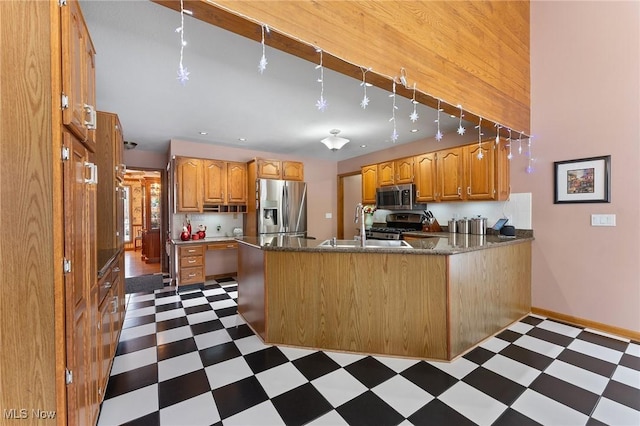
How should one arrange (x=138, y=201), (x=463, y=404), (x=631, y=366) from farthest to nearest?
(x=138, y=201) → (x=631, y=366) → (x=463, y=404)

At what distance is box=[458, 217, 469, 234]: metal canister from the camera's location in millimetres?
3896

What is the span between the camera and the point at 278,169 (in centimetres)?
499

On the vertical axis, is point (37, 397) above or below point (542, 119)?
below

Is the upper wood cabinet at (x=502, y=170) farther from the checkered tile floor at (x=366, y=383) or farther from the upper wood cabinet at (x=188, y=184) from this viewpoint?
the upper wood cabinet at (x=188, y=184)

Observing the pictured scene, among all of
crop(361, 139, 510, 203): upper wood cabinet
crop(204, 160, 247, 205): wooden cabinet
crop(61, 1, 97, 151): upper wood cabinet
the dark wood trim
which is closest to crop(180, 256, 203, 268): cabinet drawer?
crop(204, 160, 247, 205): wooden cabinet

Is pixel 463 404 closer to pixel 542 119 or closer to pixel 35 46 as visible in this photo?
pixel 35 46

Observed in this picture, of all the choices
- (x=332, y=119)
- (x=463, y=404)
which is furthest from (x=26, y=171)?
(x=332, y=119)

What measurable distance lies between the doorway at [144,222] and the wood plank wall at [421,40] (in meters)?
4.95

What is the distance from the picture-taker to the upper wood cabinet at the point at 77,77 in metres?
0.98

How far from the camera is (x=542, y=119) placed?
3.19 meters

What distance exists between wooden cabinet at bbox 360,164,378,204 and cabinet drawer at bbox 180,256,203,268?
126 inches

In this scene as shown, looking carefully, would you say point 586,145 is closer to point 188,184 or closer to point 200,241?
point 200,241

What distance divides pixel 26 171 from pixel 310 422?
69.3 inches

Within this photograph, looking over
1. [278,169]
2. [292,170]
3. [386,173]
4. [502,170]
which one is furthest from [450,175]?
[278,169]
